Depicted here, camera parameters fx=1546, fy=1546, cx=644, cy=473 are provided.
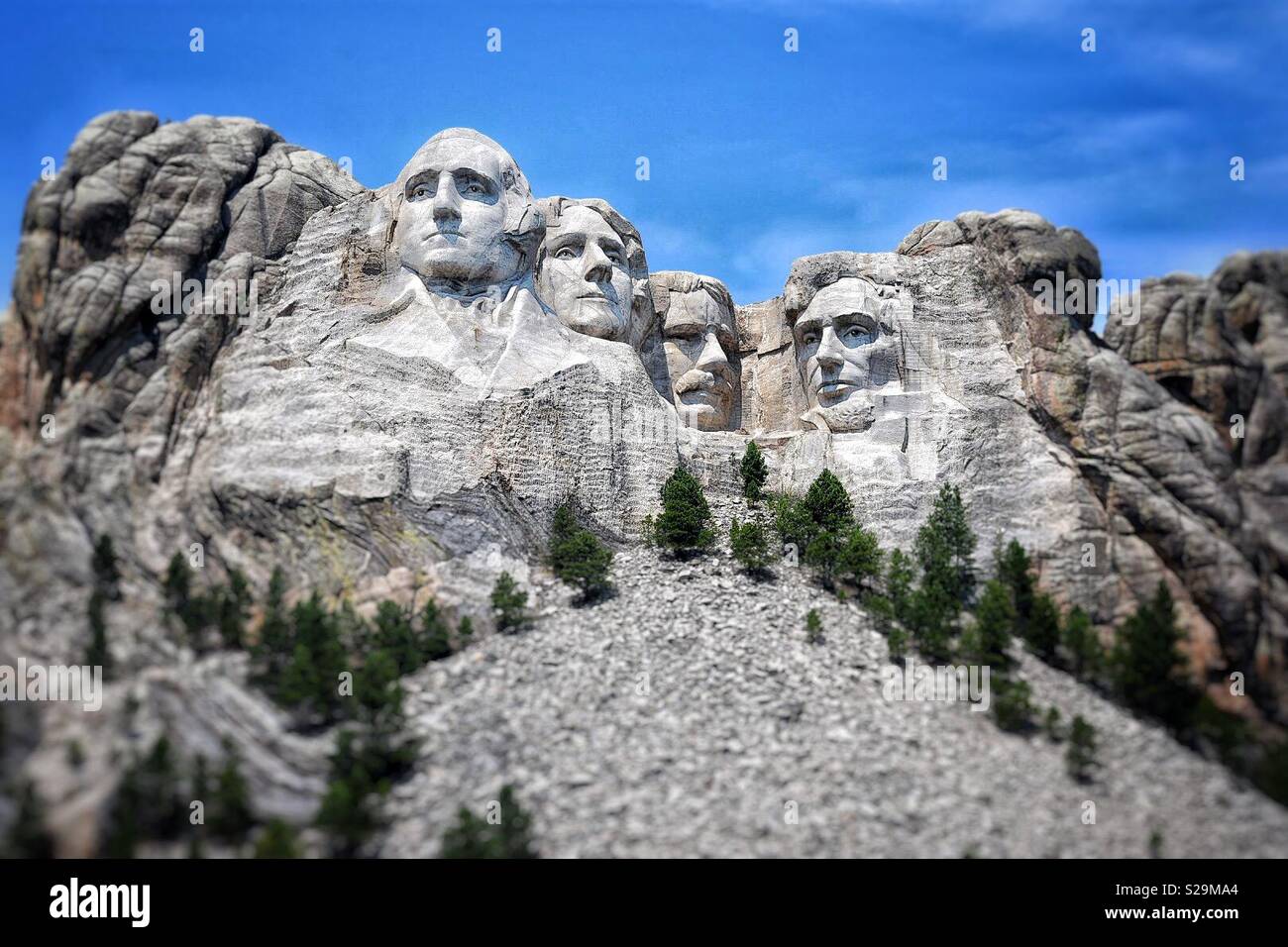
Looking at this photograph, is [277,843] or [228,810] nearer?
[277,843]

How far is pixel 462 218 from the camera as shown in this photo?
24469 mm

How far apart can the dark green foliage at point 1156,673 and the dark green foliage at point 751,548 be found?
5249 mm

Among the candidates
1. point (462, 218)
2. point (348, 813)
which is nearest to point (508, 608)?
point (348, 813)

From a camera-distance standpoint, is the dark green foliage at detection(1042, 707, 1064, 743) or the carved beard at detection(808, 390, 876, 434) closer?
the dark green foliage at detection(1042, 707, 1064, 743)

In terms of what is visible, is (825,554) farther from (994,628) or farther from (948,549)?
(994,628)

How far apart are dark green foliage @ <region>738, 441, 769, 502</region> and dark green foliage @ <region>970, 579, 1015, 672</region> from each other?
4.70 m

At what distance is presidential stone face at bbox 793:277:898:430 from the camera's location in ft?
83.9

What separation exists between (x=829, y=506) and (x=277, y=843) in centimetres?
1058

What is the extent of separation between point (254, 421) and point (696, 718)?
777 cm

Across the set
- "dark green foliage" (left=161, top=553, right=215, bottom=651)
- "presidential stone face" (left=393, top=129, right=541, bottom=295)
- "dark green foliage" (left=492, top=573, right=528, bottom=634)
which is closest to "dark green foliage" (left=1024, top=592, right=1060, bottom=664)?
"dark green foliage" (left=492, top=573, right=528, bottom=634)

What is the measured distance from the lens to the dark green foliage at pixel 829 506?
2344 centimetres

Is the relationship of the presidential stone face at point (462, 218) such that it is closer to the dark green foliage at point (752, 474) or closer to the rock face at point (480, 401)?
the rock face at point (480, 401)

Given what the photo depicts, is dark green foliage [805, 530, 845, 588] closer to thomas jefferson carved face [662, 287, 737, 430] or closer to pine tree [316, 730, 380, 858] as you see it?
thomas jefferson carved face [662, 287, 737, 430]
